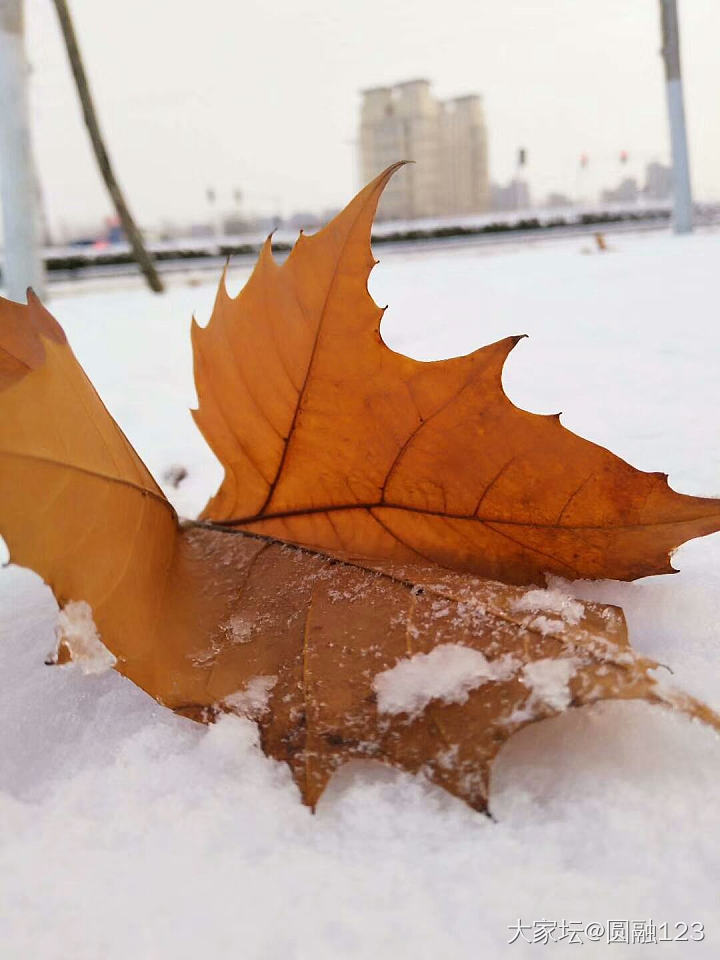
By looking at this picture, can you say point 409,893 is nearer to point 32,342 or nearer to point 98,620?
point 98,620

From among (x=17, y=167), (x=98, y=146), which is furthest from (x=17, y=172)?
(x=98, y=146)

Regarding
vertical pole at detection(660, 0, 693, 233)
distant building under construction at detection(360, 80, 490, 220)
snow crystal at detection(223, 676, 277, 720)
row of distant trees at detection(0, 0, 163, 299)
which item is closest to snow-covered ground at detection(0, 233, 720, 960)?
snow crystal at detection(223, 676, 277, 720)

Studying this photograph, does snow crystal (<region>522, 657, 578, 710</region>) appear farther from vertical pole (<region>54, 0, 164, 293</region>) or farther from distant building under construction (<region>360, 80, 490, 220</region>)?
distant building under construction (<region>360, 80, 490, 220</region>)

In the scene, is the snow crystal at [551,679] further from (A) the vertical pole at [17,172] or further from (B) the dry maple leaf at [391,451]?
(A) the vertical pole at [17,172]

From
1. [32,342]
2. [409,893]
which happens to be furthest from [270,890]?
[32,342]

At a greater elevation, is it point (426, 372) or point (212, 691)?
point (426, 372)

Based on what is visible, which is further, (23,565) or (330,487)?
(330,487)

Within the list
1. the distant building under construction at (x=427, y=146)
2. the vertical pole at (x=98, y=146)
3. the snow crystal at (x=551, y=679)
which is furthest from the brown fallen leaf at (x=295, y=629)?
the distant building under construction at (x=427, y=146)
